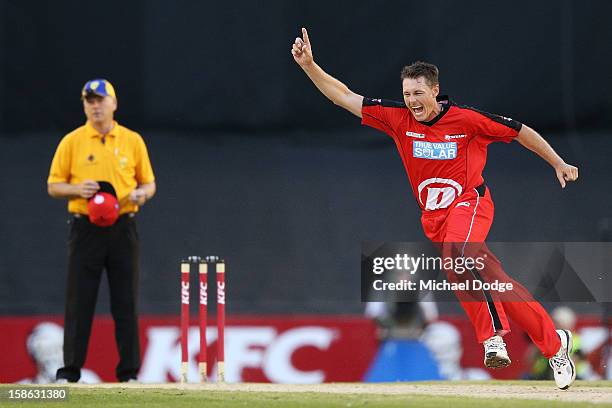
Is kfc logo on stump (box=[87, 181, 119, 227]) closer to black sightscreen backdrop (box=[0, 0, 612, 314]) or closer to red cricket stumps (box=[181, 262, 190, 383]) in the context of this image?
red cricket stumps (box=[181, 262, 190, 383])

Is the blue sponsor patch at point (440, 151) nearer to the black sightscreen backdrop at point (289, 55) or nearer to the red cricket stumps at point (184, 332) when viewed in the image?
the red cricket stumps at point (184, 332)

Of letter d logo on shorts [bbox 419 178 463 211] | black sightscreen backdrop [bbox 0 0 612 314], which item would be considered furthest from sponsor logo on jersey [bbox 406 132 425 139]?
black sightscreen backdrop [bbox 0 0 612 314]

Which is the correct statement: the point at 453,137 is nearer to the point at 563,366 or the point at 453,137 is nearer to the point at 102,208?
the point at 563,366

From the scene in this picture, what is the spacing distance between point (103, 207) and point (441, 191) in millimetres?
2351

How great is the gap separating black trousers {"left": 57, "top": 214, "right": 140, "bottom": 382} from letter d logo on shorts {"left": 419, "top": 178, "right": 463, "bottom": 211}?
7.61 feet

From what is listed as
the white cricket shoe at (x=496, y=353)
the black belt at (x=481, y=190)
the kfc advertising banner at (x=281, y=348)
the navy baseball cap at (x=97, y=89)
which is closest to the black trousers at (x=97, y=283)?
the navy baseball cap at (x=97, y=89)

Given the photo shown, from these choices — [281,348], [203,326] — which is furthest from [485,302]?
[281,348]

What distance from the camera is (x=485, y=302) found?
26.0ft

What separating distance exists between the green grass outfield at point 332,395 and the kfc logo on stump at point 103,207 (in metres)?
1.15

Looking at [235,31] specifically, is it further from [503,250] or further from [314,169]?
[503,250]

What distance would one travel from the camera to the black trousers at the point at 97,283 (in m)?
9.35

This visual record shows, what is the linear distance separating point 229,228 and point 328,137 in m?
1.22

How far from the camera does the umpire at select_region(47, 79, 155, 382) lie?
9.36 m

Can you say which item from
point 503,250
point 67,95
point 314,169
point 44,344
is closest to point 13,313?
point 44,344
